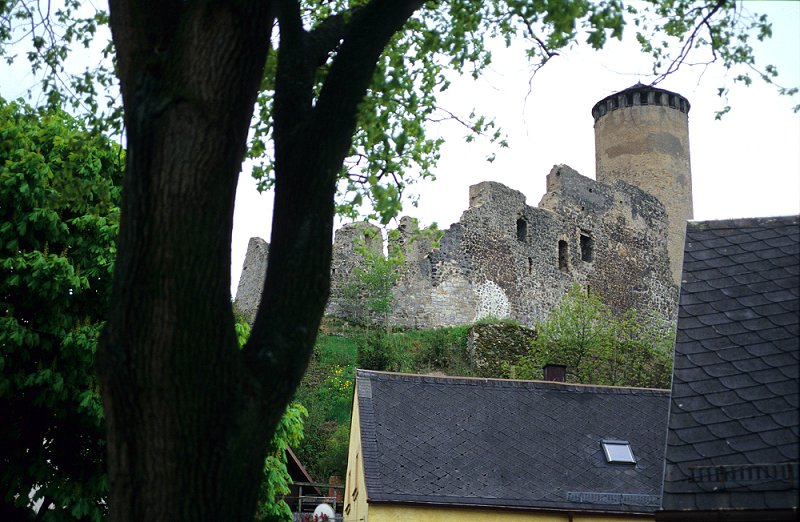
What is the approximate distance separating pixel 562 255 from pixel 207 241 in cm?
3306

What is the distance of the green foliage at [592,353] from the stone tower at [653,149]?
14031 millimetres

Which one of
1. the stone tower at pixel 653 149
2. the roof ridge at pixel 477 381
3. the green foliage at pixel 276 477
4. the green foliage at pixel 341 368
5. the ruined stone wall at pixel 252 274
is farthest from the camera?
the stone tower at pixel 653 149

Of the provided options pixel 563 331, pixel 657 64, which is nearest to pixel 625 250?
pixel 563 331

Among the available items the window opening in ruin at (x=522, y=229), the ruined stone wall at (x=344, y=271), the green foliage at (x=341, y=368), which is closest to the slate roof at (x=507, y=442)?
the green foliage at (x=341, y=368)

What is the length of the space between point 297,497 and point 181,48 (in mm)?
16476

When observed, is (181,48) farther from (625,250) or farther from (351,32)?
(625,250)

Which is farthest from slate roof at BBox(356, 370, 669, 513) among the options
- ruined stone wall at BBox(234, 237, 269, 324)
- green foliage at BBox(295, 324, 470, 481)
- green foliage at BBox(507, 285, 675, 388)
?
ruined stone wall at BBox(234, 237, 269, 324)

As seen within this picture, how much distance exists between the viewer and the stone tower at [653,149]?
42.8 m

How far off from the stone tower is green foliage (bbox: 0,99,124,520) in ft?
108

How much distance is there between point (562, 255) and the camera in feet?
120

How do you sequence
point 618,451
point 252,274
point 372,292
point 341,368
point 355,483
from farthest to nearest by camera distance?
point 252,274 < point 372,292 < point 341,368 < point 355,483 < point 618,451

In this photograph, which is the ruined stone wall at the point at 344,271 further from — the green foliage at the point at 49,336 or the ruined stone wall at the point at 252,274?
the green foliage at the point at 49,336

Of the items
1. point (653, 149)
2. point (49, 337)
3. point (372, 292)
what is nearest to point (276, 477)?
point (49, 337)

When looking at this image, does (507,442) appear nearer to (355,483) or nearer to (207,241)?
(355,483)
